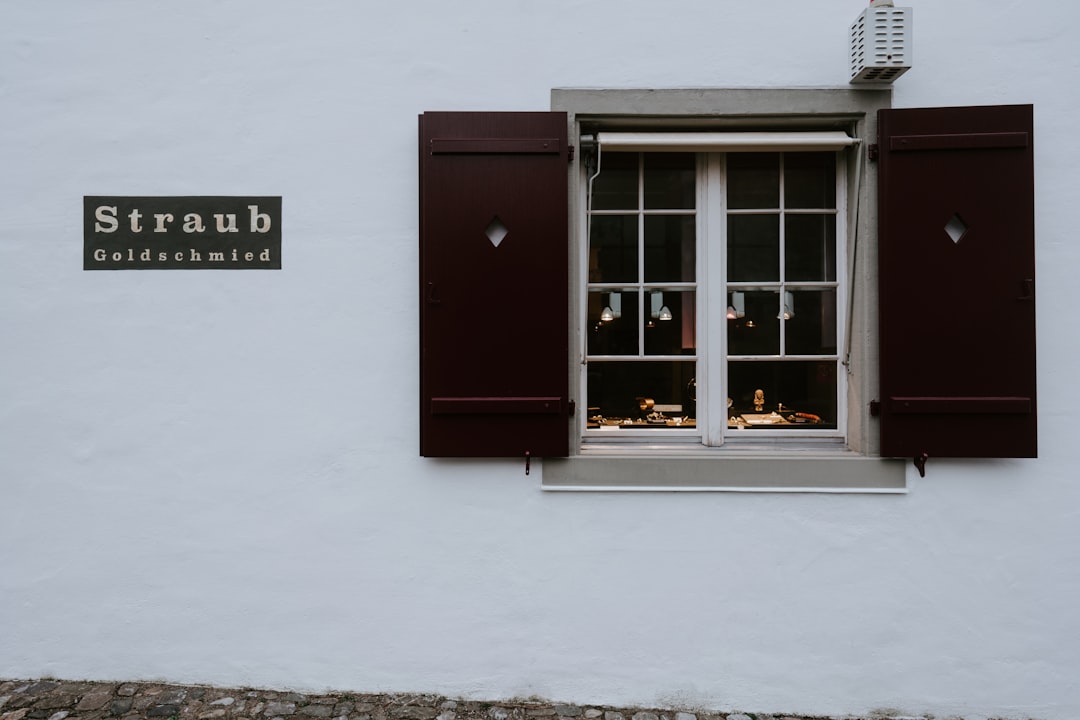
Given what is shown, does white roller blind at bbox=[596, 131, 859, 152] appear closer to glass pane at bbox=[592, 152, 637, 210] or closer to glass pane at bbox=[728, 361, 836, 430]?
glass pane at bbox=[592, 152, 637, 210]

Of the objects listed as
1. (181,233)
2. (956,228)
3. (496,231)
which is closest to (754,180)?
(956,228)

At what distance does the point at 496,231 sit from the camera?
2.85 metres

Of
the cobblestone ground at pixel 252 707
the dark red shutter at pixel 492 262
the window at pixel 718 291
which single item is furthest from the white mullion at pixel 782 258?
the cobblestone ground at pixel 252 707

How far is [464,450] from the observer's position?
2844mm

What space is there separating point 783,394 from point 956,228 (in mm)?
1054

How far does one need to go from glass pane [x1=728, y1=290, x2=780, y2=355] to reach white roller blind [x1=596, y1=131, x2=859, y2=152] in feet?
2.25

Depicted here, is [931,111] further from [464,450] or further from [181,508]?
[181,508]

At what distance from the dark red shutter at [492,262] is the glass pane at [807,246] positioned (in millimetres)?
1146

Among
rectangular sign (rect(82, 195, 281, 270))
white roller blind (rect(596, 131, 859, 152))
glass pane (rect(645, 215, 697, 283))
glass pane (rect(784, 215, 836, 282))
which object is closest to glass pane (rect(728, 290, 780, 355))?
glass pane (rect(784, 215, 836, 282))

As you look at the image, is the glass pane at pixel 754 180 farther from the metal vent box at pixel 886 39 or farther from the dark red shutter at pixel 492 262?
the dark red shutter at pixel 492 262

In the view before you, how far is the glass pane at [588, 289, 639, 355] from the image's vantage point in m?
3.10

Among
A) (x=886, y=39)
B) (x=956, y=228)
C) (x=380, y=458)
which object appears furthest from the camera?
(x=380, y=458)

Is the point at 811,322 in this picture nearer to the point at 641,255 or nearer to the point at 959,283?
the point at 959,283

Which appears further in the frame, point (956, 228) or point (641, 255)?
point (641, 255)
